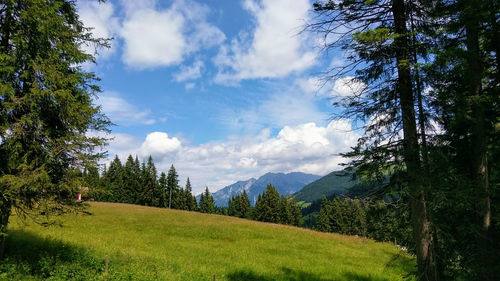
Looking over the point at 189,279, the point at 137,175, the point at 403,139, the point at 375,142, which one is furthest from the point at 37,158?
the point at 137,175

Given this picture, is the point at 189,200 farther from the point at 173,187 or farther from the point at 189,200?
the point at 173,187

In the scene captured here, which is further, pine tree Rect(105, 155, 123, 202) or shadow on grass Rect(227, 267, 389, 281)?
pine tree Rect(105, 155, 123, 202)

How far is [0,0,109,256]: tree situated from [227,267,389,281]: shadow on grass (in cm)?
973

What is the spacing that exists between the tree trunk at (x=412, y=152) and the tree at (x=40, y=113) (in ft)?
34.7

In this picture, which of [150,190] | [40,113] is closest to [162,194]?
[150,190]

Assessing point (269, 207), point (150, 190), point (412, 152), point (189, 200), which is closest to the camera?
point (412, 152)

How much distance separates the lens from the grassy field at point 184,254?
39.2ft

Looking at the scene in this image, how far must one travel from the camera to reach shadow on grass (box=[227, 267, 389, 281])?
15.8 meters

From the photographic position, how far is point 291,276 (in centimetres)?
1644

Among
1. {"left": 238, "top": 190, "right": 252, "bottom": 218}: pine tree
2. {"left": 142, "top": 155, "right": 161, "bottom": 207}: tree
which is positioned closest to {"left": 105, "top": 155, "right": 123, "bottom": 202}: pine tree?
{"left": 142, "top": 155, "right": 161, "bottom": 207}: tree

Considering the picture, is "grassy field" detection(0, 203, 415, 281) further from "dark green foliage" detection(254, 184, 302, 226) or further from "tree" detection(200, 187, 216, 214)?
"tree" detection(200, 187, 216, 214)

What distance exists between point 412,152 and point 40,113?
12.2m

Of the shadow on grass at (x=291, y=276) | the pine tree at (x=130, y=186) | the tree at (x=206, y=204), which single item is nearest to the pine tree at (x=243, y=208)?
the tree at (x=206, y=204)

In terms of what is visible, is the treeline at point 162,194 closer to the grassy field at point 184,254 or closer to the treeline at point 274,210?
the treeline at point 274,210
